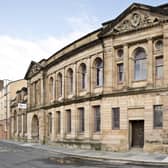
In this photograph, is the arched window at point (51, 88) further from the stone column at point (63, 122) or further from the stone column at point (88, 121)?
the stone column at point (88, 121)

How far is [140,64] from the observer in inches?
1199

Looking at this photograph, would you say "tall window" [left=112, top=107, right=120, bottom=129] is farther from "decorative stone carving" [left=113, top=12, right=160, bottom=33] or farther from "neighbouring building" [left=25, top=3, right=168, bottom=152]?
"decorative stone carving" [left=113, top=12, right=160, bottom=33]

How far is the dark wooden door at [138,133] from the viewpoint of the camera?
97.1ft

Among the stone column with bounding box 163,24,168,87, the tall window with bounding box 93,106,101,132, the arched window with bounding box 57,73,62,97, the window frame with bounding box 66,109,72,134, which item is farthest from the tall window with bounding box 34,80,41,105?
the stone column with bounding box 163,24,168,87

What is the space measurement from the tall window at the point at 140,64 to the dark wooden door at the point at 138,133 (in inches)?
133

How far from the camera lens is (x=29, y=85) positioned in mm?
55719

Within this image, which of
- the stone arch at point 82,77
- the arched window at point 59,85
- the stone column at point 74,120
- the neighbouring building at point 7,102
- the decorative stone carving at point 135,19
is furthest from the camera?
the neighbouring building at point 7,102

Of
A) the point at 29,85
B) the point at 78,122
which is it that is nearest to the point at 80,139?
the point at 78,122

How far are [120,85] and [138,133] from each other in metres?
4.01

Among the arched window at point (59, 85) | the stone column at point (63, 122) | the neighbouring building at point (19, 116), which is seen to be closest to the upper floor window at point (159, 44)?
the stone column at point (63, 122)

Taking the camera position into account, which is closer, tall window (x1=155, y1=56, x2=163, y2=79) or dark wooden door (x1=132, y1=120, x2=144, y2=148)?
tall window (x1=155, y1=56, x2=163, y2=79)

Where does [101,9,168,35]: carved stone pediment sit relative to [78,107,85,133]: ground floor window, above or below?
above

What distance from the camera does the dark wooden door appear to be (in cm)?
2959

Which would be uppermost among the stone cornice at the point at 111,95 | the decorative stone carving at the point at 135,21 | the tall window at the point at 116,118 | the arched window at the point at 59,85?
the decorative stone carving at the point at 135,21
